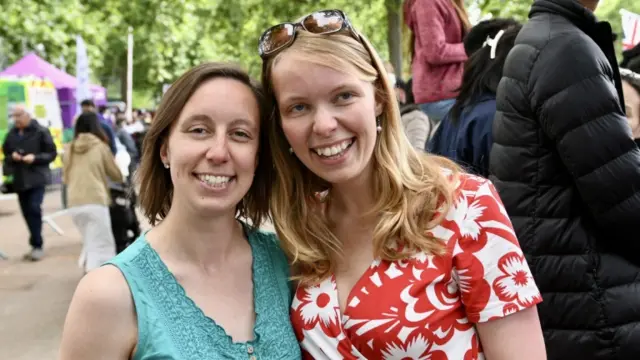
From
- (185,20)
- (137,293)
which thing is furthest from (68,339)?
(185,20)

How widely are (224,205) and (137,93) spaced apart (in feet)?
170

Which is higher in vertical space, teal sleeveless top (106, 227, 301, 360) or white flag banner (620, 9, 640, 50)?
white flag banner (620, 9, 640, 50)

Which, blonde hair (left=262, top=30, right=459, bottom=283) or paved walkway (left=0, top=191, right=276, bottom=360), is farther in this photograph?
paved walkway (left=0, top=191, right=276, bottom=360)

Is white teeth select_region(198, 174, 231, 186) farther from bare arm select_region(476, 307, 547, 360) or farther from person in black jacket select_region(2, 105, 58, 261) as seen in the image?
person in black jacket select_region(2, 105, 58, 261)

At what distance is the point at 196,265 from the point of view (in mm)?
2178

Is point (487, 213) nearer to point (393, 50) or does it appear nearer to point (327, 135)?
point (327, 135)

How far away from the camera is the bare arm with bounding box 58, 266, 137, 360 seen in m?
1.85

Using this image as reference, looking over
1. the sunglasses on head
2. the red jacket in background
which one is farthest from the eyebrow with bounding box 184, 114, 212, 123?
the red jacket in background

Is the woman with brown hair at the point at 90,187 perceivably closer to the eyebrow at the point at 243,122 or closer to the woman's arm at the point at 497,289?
the eyebrow at the point at 243,122

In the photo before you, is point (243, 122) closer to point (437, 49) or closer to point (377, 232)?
point (377, 232)

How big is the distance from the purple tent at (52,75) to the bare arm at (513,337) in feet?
60.4

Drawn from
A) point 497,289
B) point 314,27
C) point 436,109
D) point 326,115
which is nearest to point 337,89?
point 326,115

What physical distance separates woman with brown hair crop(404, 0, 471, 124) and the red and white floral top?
7.70ft

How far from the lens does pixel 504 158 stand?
8.82ft
